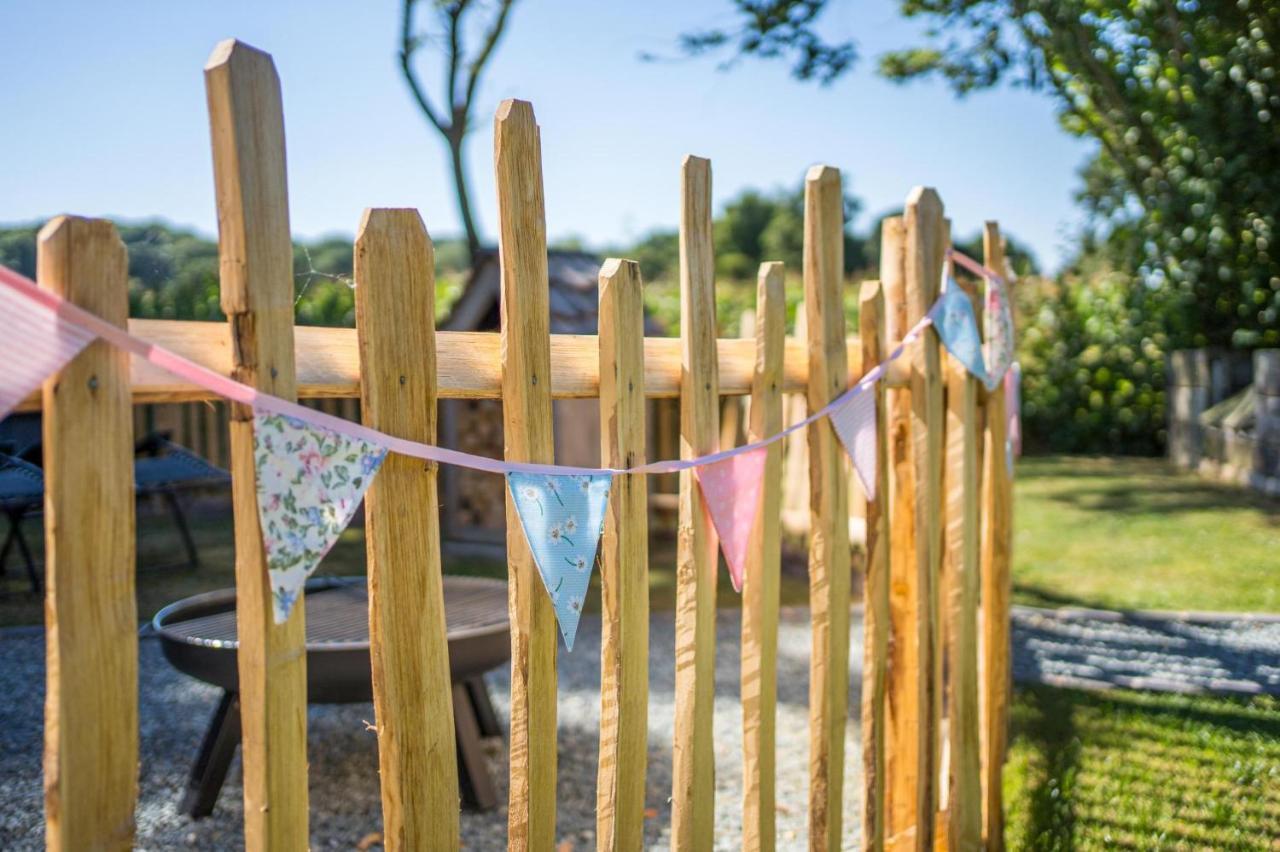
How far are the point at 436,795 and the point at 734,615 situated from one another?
460cm

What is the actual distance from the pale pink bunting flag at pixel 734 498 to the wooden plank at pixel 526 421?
1.51 feet

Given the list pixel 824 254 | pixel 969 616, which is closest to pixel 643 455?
pixel 824 254

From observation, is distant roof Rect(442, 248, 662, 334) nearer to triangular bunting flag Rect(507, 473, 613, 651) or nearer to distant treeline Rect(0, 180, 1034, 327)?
distant treeline Rect(0, 180, 1034, 327)

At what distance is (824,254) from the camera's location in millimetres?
2533

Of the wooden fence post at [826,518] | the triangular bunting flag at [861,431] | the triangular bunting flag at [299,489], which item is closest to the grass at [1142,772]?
the wooden fence post at [826,518]

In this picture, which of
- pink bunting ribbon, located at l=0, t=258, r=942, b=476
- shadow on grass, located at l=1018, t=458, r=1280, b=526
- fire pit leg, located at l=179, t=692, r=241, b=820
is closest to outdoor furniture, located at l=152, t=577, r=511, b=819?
fire pit leg, located at l=179, t=692, r=241, b=820

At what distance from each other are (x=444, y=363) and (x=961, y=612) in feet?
6.31

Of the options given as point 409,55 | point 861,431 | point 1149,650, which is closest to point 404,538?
point 861,431

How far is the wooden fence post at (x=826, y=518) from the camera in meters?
2.54

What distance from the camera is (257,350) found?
1558 mm

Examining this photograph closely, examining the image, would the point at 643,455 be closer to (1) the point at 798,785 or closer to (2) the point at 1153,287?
(1) the point at 798,785

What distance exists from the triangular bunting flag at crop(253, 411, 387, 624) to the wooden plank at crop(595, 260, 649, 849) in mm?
573

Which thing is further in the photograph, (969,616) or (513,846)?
(969,616)

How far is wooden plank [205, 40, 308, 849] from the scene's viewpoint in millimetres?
1512
